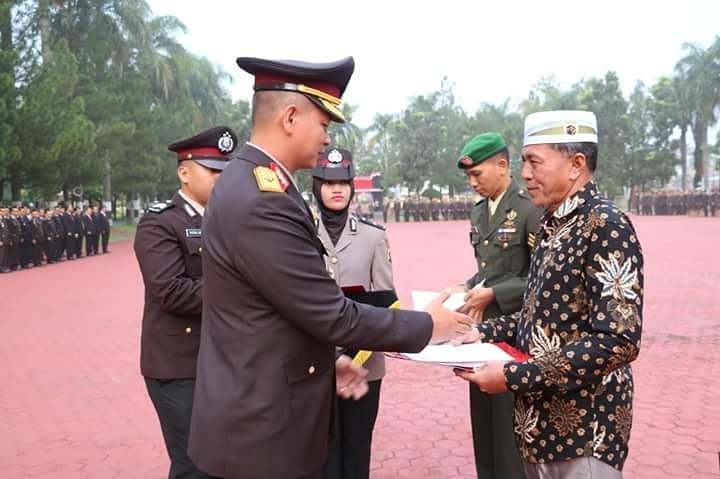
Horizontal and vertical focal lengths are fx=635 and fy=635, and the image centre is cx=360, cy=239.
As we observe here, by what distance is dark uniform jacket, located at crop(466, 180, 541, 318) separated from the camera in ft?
10.5

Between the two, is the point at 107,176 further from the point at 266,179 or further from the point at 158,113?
the point at 266,179

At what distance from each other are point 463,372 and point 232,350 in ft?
2.45

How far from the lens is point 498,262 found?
10.9 ft

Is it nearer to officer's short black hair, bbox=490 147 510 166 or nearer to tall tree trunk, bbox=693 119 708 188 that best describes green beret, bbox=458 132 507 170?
officer's short black hair, bbox=490 147 510 166

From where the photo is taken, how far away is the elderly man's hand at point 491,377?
1927 mm

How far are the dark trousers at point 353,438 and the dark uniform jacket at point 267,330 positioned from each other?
1.26 metres

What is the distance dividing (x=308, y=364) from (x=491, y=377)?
1.86 feet

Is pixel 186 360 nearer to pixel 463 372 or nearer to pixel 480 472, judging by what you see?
pixel 463 372

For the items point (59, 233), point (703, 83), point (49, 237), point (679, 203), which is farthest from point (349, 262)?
point (703, 83)

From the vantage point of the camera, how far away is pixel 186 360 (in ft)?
8.82

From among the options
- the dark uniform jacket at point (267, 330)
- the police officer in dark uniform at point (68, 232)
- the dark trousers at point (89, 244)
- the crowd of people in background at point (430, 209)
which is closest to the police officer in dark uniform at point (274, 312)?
the dark uniform jacket at point (267, 330)

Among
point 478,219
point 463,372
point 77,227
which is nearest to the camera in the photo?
point 463,372

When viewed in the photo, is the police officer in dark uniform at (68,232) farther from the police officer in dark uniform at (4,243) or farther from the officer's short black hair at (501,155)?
the officer's short black hair at (501,155)

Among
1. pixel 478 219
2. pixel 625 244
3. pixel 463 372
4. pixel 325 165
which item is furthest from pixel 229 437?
pixel 478 219
